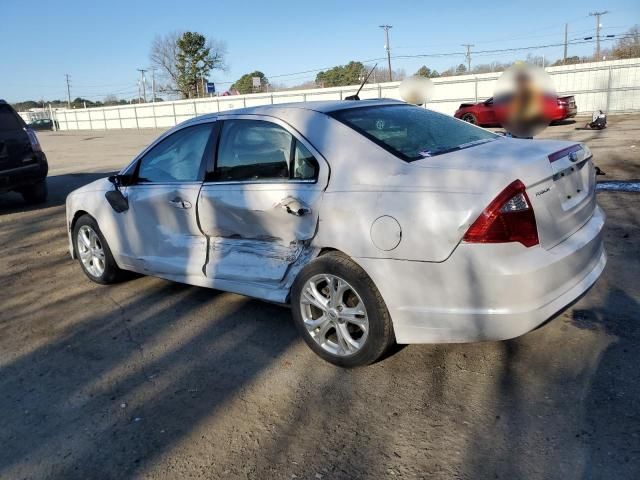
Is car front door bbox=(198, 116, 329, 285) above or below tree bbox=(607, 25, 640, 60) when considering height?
below

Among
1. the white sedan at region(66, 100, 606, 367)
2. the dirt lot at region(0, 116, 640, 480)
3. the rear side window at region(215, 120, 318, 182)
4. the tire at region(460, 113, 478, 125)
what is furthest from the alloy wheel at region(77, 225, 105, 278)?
the tire at region(460, 113, 478, 125)

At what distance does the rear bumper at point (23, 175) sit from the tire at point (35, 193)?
393mm

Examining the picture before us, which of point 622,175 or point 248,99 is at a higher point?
point 248,99

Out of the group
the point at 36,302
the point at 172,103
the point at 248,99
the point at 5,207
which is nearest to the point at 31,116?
the point at 172,103

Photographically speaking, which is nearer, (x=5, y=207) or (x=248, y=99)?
(x=5, y=207)

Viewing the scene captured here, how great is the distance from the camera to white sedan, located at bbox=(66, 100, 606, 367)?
2814 millimetres

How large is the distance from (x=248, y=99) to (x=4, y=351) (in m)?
36.8

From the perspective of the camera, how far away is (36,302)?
5.02 meters

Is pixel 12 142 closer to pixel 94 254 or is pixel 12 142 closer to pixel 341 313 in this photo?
pixel 94 254

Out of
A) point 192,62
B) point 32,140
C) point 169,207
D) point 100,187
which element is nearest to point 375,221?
point 169,207

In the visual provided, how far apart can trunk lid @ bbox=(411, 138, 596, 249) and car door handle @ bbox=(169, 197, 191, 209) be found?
188 centimetres

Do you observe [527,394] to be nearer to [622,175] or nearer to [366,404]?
[366,404]

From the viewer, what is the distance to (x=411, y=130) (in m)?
3.66

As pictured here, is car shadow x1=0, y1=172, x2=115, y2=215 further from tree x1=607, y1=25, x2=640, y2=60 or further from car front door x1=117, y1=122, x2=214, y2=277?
tree x1=607, y1=25, x2=640, y2=60
